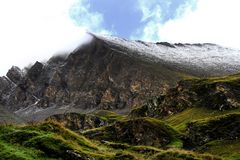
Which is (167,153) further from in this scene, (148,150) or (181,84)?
(181,84)

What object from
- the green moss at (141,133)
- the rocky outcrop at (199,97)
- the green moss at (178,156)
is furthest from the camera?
the rocky outcrop at (199,97)

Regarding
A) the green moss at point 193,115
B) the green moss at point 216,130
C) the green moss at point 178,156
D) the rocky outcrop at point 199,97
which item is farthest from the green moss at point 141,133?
the green moss at point 178,156

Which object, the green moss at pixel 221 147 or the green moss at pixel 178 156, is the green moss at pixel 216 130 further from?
the green moss at pixel 178 156

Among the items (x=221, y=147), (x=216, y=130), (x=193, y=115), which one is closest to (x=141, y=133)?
(x=216, y=130)

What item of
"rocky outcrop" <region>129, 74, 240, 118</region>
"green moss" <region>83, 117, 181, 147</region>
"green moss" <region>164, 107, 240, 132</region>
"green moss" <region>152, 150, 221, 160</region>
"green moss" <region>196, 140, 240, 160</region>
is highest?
"rocky outcrop" <region>129, 74, 240, 118</region>

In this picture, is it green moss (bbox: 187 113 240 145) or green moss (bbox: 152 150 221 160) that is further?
green moss (bbox: 187 113 240 145)

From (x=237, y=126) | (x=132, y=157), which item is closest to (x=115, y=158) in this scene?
(x=132, y=157)

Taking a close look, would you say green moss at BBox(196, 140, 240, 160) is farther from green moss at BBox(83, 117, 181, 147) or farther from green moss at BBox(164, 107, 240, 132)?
green moss at BBox(164, 107, 240, 132)

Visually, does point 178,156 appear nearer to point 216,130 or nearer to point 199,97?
point 216,130

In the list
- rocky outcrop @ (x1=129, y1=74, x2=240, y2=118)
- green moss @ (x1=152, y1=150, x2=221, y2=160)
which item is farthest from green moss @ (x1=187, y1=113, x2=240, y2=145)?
green moss @ (x1=152, y1=150, x2=221, y2=160)

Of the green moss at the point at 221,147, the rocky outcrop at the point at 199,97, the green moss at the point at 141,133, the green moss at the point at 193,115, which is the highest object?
the rocky outcrop at the point at 199,97

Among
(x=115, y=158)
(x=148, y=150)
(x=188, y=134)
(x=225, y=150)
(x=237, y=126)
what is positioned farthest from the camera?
(x=188, y=134)

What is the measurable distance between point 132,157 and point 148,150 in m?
18.4

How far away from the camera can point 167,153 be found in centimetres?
4362
